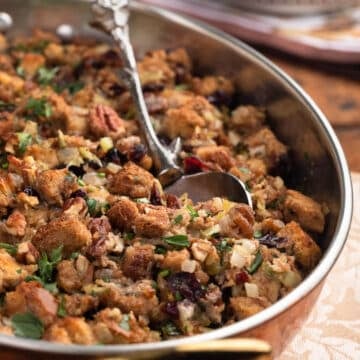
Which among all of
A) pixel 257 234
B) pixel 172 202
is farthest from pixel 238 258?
pixel 172 202

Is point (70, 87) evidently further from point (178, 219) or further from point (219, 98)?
point (178, 219)

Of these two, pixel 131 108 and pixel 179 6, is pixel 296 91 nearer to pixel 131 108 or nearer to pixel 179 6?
pixel 131 108

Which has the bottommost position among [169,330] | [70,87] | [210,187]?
[169,330]

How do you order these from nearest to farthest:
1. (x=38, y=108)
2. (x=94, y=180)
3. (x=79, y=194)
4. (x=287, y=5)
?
(x=79, y=194) < (x=94, y=180) < (x=38, y=108) < (x=287, y=5)

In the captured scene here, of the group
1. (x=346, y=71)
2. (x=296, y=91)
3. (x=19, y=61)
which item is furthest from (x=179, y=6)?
(x=296, y=91)

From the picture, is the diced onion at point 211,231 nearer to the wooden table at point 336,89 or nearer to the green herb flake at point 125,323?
the green herb flake at point 125,323

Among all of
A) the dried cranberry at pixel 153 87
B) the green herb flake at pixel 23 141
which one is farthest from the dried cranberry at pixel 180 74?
the green herb flake at pixel 23 141

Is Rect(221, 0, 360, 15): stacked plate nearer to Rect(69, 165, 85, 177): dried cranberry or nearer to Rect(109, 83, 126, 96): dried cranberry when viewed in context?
Rect(109, 83, 126, 96): dried cranberry
